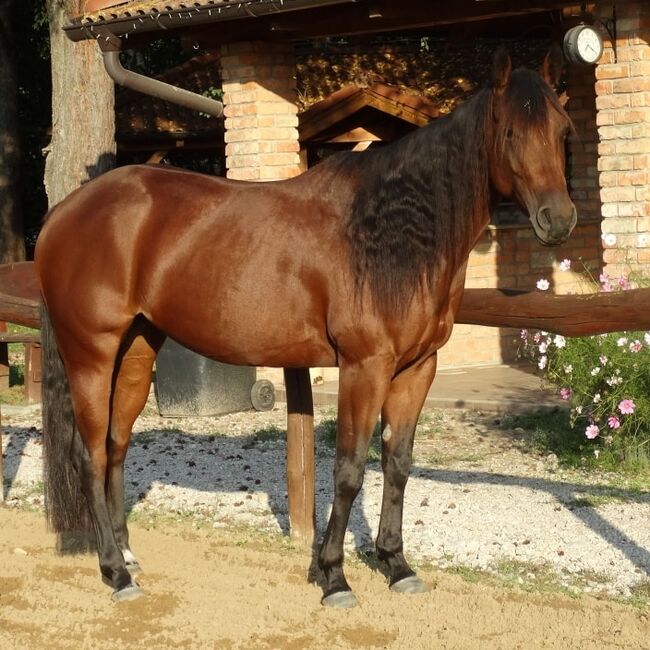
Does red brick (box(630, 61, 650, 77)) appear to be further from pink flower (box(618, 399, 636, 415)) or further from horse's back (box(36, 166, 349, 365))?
horse's back (box(36, 166, 349, 365))

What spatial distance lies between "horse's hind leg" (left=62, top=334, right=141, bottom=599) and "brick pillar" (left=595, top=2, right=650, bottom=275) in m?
5.28

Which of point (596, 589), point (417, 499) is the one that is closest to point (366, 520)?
point (417, 499)

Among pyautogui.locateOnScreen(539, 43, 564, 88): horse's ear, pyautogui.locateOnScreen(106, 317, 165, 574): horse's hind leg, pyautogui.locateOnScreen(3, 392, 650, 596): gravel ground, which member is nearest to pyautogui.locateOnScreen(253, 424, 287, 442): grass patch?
pyautogui.locateOnScreen(3, 392, 650, 596): gravel ground

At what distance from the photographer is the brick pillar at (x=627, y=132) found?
981cm

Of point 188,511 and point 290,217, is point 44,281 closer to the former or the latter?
point 290,217

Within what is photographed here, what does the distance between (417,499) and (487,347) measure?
5.42 m

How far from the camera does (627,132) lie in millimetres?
9906

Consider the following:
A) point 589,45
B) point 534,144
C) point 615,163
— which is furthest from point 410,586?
point 615,163

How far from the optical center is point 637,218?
32.4 ft

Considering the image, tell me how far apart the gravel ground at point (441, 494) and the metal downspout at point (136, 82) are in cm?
304

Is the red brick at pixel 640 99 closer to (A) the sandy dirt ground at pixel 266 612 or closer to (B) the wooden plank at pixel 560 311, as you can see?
Result: (B) the wooden plank at pixel 560 311

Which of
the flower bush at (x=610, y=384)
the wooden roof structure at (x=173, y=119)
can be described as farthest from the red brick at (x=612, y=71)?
the wooden roof structure at (x=173, y=119)

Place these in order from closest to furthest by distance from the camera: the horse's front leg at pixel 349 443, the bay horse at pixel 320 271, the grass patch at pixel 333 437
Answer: the bay horse at pixel 320 271, the horse's front leg at pixel 349 443, the grass patch at pixel 333 437

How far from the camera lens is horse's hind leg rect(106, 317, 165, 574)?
19.9ft
